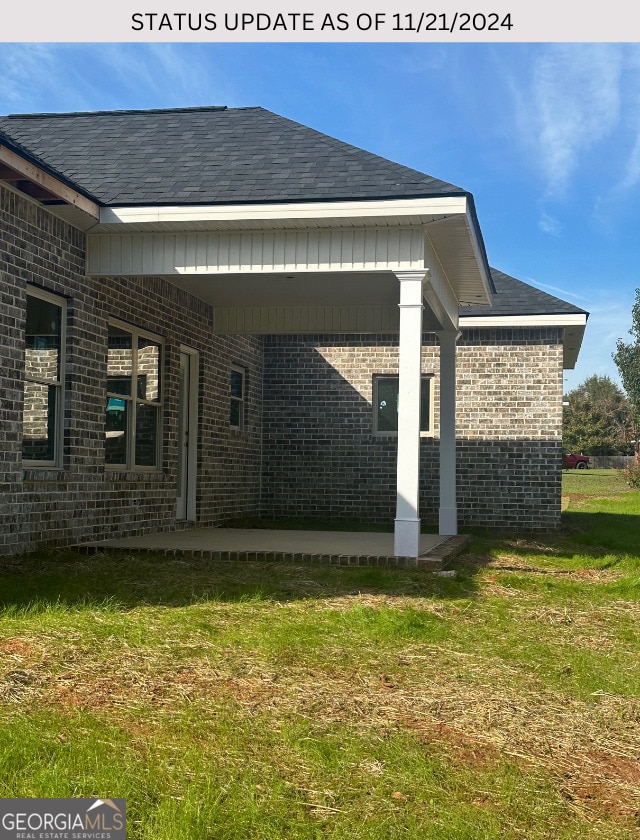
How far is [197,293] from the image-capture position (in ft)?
43.7

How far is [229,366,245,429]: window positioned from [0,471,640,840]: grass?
8064 millimetres

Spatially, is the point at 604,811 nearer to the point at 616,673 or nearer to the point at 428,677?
the point at 428,677

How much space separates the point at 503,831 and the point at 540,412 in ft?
45.2

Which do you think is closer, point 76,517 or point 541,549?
point 76,517

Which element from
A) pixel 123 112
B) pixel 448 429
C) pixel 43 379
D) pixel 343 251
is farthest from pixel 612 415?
pixel 43 379

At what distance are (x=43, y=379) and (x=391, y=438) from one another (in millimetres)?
8625

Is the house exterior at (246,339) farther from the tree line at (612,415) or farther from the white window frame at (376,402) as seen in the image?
the tree line at (612,415)

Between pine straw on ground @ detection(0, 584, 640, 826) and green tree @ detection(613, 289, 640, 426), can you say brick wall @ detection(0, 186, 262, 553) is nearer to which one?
pine straw on ground @ detection(0, 584, 640, 826)

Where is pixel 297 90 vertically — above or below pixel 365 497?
above

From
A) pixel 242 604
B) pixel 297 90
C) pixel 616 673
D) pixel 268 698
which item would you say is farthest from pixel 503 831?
pixel 297 90

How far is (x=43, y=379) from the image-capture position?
9.45 m

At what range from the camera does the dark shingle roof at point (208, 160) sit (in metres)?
9.34

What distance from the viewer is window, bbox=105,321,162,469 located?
11.1 metres
